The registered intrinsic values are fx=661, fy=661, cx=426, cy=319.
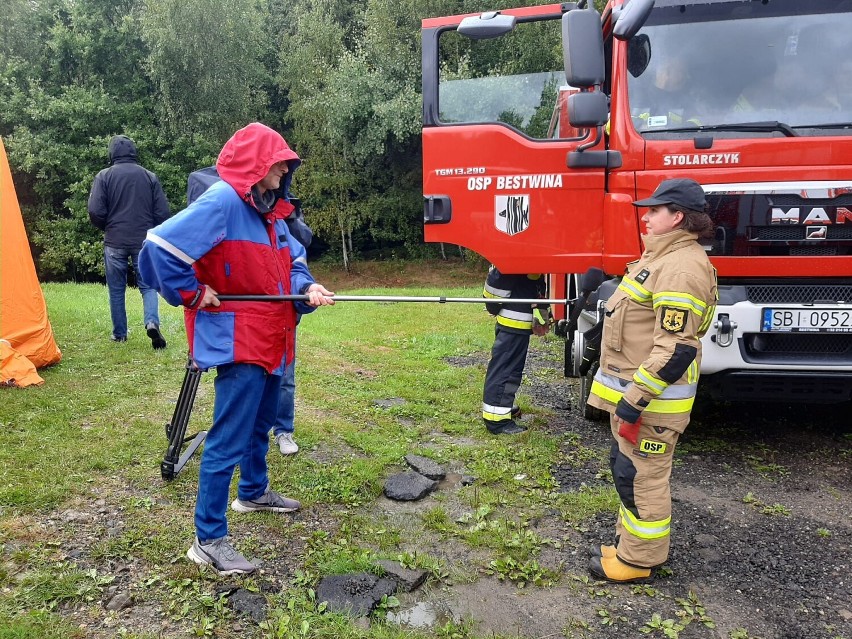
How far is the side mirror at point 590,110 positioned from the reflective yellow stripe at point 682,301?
1.64 meters

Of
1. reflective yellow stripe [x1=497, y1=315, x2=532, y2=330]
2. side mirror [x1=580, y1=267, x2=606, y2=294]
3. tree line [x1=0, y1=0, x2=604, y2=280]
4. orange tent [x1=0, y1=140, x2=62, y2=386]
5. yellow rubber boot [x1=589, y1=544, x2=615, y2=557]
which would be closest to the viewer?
yellow rubber boot [x1=589, y1=544, x2=615, y2=557]

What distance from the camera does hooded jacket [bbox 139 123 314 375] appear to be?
2846mm

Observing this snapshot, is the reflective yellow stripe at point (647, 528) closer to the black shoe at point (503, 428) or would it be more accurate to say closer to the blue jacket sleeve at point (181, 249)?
the black shoe at point (503, 428)

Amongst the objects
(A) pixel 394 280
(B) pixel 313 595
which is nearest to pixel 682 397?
(B) pixel 313 595

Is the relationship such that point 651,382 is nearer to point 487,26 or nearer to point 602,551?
point 602,551

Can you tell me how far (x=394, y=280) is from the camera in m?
23.6

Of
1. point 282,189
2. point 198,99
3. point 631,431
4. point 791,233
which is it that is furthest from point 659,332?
point 198,99

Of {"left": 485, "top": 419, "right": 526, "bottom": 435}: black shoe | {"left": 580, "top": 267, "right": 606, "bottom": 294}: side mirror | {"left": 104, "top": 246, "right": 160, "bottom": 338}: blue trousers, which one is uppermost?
{"left": 580, "top": 267, "right": 606, "bottom": 294}: side mirror

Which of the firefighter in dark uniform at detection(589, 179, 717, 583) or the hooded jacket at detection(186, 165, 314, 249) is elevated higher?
the hooded jacket at detection(186, 165, 314, 249)

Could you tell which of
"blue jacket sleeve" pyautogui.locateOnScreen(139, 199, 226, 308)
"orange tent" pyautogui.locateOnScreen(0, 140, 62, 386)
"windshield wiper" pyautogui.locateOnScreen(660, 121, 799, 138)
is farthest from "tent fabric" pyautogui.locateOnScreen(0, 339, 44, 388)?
"windshield wiper" pyautogui.locateOnScreen(660, 121, 799, 138)

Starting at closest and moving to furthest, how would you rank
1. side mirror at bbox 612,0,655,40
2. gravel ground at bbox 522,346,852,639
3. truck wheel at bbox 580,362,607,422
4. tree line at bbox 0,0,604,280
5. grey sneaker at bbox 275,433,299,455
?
gravel ground at bbox 522,346,852,639 < side mirror at bbox 612,0,655,40 < grey sneaker at bbox 275,433,299,455 < truck wheel at bbox 580,362,607,422 < tree line at bbox 0,0,604,280

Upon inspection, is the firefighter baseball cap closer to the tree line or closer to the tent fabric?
the tent fabric

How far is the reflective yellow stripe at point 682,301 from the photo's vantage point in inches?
113

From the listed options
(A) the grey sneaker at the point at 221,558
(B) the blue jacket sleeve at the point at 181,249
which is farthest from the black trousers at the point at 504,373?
(B) the blue jacket sleeve at the point at 181,249
